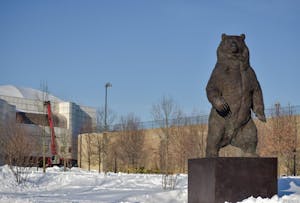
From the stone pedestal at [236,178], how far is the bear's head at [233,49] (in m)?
2.04

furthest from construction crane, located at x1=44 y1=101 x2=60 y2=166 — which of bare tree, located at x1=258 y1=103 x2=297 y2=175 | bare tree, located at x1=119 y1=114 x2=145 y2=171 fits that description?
bare tree, located at x1=258 y1=103 x2=297 y2=175

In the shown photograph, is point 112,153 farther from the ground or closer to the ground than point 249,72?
closer to the ground

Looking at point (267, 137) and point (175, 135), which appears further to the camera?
point (175, 135)

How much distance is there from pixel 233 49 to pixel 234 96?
913mm

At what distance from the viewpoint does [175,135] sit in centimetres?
4044

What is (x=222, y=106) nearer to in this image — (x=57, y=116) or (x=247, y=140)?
(x=247, y=140)

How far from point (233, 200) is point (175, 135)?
105 ft

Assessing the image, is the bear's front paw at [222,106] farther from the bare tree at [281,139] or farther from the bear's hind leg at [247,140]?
the bare tree at [281,139]

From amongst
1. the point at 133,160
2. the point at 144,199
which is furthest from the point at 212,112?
the point at 133,160

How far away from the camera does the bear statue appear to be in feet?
30.7

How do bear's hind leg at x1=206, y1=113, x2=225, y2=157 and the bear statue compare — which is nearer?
the bear statue

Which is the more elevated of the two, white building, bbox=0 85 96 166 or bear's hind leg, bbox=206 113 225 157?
white building, bbox=0 85 96 166

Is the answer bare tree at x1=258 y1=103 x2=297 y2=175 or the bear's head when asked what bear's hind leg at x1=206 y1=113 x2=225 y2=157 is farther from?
bare tree at x1=258 y1=103 x2=297 y2=175

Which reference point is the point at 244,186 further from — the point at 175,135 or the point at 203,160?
the point at 175,135
